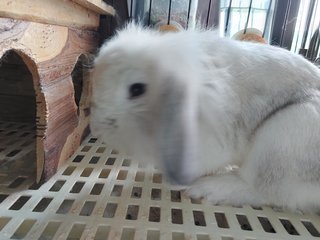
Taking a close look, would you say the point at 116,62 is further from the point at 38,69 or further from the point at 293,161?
the point at 293,161

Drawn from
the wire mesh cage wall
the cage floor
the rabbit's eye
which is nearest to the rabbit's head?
the rabbit's eye

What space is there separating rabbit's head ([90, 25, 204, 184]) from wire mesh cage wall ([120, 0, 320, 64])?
37.6 inches

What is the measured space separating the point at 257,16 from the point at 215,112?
1157 mm

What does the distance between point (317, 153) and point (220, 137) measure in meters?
0.27

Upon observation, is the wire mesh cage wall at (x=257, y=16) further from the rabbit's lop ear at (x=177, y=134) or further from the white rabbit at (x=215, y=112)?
the rabbit's lop ear at (x=177, y=134)

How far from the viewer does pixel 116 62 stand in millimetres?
814

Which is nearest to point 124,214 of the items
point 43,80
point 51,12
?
point 43,80

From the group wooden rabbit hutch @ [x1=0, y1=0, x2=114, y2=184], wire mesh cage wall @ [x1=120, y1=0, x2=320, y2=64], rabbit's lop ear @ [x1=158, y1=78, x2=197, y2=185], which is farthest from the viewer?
wire mesh cage wall @ [x1=120, y1=0, x2=320, y2=64]

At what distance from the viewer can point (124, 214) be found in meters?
0.85

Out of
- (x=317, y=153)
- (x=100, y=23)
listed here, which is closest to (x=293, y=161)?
(x=317, y=153)

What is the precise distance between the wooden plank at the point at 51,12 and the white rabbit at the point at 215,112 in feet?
0.69

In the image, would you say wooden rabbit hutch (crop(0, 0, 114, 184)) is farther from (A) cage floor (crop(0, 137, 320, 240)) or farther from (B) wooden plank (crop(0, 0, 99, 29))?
(A) cage floor (crop(0, 137, 320, 240))

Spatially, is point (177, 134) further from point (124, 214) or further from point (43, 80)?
point (43, 80)

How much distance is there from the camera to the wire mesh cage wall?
5.67 ft
